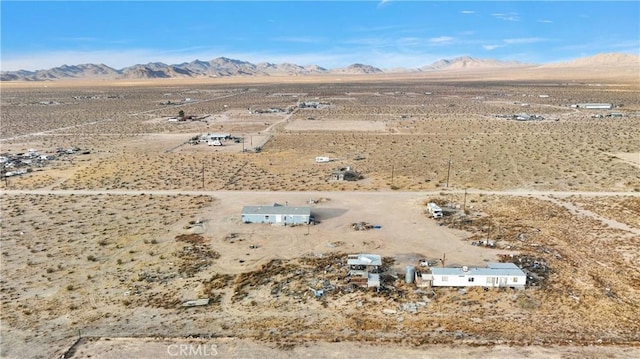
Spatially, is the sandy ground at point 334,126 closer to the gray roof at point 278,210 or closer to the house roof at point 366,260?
the gray roof at point 278,210

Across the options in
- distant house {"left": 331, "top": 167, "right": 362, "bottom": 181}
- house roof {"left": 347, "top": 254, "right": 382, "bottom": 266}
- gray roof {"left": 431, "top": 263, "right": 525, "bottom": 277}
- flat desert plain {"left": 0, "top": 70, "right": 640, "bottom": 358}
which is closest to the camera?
flat desert plain {"left": 0, "top": 70, "right": 640, "bottom": 358}

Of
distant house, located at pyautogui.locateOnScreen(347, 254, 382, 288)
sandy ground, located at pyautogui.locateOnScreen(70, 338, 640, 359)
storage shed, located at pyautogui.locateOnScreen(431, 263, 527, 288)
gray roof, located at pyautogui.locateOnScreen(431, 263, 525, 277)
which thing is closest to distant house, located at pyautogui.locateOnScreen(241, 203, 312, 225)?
distant house, located at pyautogui.locateOnScreen(347, 254, 382, 288)

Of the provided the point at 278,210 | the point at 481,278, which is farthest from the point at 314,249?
the point at 481,278

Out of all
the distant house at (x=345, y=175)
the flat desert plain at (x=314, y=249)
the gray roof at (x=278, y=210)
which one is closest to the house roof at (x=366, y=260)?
the flat desert plain at (x=314, y=249)

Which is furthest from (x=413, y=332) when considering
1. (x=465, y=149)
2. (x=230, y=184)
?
(x=465, y=149)

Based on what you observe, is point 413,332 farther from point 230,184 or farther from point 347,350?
point 230,184

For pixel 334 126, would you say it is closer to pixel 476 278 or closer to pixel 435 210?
pixel 435 210

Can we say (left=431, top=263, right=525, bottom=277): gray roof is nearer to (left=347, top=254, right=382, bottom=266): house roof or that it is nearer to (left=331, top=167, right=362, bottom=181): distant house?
(left=347, top=254, right=382, bottom=266): house roof
